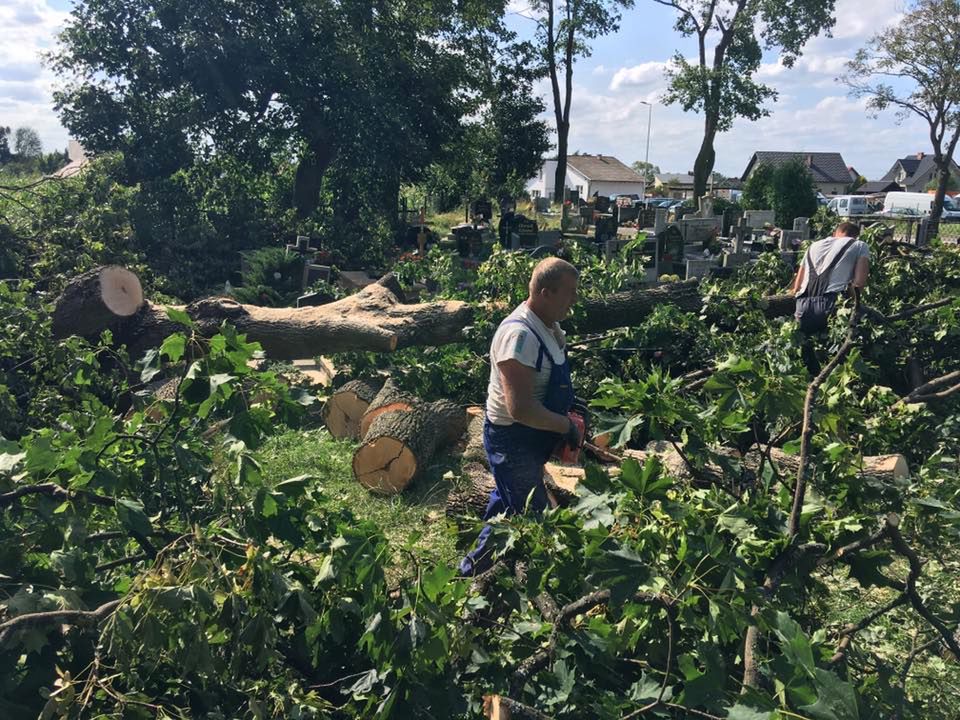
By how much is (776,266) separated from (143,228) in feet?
38.4

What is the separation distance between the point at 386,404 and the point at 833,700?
477 cm

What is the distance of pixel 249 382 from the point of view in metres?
2.83

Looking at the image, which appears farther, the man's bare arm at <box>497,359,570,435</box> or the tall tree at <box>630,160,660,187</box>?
the tall tree at <box>630,160,660,187</box>

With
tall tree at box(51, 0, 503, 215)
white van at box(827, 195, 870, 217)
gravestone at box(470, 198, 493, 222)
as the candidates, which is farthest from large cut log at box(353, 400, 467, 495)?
white van at box(827, 195, 870, 217)

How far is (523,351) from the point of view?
3355 millimetres

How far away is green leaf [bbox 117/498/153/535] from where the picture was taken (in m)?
2.33

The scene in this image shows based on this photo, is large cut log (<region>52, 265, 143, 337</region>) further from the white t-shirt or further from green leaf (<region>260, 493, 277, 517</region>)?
green leaf (<region>260, 493, 277, 517</region>)

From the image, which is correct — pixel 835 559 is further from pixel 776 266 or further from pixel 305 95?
pixel 305 95

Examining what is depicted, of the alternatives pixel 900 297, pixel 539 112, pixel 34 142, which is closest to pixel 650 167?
pixel 539 112

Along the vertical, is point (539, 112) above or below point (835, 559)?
above

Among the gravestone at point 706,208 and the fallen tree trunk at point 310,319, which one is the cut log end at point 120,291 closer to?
the fallen tree trunk at point 310,319

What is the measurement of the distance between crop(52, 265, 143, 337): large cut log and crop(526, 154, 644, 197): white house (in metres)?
68.5

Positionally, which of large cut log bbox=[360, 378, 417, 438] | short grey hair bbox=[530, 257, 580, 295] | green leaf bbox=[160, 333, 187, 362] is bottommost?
large cut log bbox=[360, 378, 417, 438]

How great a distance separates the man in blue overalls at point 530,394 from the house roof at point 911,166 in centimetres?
8946
